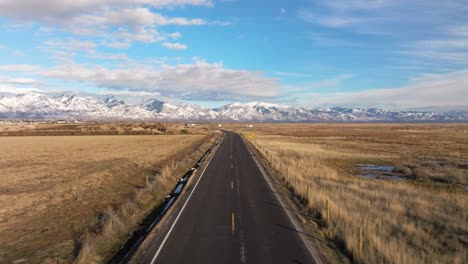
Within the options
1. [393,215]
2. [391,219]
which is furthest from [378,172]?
[391,219]

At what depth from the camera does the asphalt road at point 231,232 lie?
11.9 metres

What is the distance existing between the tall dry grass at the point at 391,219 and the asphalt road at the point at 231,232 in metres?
1.91

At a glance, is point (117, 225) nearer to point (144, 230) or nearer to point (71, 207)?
point (144, 230)

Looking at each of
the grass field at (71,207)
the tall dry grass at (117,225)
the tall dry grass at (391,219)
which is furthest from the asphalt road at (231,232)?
the grass field at (71,207)

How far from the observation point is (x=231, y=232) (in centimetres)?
1466

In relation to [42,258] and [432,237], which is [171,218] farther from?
[432,237]

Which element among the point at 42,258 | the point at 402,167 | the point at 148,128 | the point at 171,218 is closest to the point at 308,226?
the point at 171,218

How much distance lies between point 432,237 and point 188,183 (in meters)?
16.5

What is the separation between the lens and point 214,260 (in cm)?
1159

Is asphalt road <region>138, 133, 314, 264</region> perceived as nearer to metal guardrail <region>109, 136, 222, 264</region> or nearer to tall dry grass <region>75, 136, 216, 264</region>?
metal guardrail <region>109, 136, 222, 264</region>

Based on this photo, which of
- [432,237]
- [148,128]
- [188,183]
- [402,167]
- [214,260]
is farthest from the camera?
[148,128]

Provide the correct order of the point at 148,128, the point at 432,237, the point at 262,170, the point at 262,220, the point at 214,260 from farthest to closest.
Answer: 1. the point at 148,128
2. the point at 262,170
3. the point at 262,220
4. the point at 432,237
5. the point at 214,260

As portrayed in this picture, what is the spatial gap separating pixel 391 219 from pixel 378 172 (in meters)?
20.6

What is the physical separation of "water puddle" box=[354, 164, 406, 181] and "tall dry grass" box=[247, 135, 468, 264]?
4.60m
